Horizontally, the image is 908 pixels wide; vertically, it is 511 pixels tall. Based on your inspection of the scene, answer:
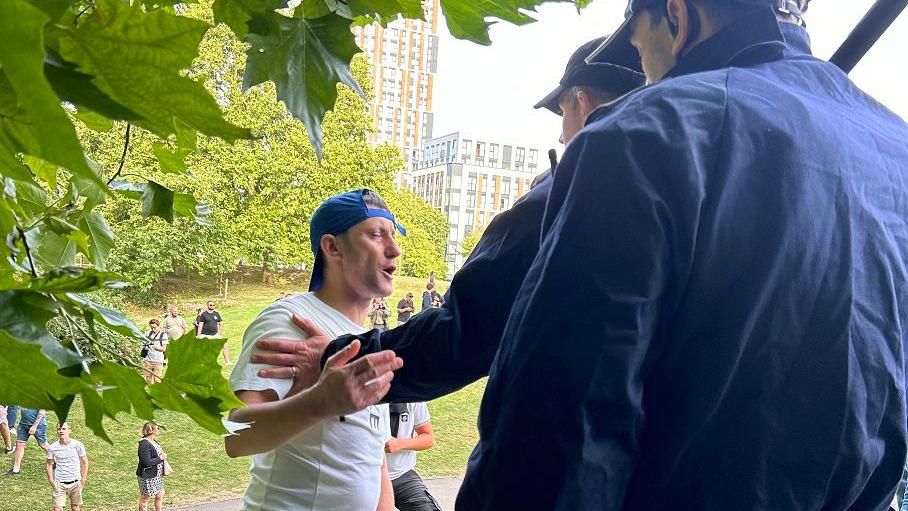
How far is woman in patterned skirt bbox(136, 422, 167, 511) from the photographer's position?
552cm

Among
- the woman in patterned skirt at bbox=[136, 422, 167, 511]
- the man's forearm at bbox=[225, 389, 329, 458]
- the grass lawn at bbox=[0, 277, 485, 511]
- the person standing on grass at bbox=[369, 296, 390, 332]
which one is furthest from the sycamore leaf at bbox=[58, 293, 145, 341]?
the person standing on grass at bbox=[369, 296, 390, 332]

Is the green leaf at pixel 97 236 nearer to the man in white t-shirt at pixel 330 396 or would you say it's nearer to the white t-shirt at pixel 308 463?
the man in white t-shirt at pixel 330 396

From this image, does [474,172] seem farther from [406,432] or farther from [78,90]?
[78,90]

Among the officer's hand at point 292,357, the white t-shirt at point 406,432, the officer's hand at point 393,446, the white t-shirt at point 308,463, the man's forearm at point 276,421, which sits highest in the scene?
the officer's hand at point 292,357

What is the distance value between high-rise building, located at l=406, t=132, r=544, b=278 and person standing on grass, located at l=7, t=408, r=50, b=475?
23.3 feet

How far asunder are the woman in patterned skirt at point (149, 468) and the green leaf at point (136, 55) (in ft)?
18.8

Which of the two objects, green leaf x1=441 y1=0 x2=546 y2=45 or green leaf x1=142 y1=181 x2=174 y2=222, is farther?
green leaf x1=142 y1=181 x2=174 y2=222

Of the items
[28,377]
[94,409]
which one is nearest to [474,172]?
[94,409]

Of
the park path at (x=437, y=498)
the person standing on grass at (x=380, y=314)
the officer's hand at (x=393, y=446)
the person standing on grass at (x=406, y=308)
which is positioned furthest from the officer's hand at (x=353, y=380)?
the person standing on grass at (x=406, y=308)

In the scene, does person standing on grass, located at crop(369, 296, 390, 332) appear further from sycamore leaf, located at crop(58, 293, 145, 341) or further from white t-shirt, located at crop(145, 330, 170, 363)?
sycamore leaf, located at crop(58, 293, 145, 341)

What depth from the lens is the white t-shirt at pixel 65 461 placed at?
5.47 meters

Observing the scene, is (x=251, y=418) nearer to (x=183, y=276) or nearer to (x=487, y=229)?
(x=487, y=229)

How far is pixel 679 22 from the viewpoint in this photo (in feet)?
2.22

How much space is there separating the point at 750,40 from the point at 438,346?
49 centimetres
